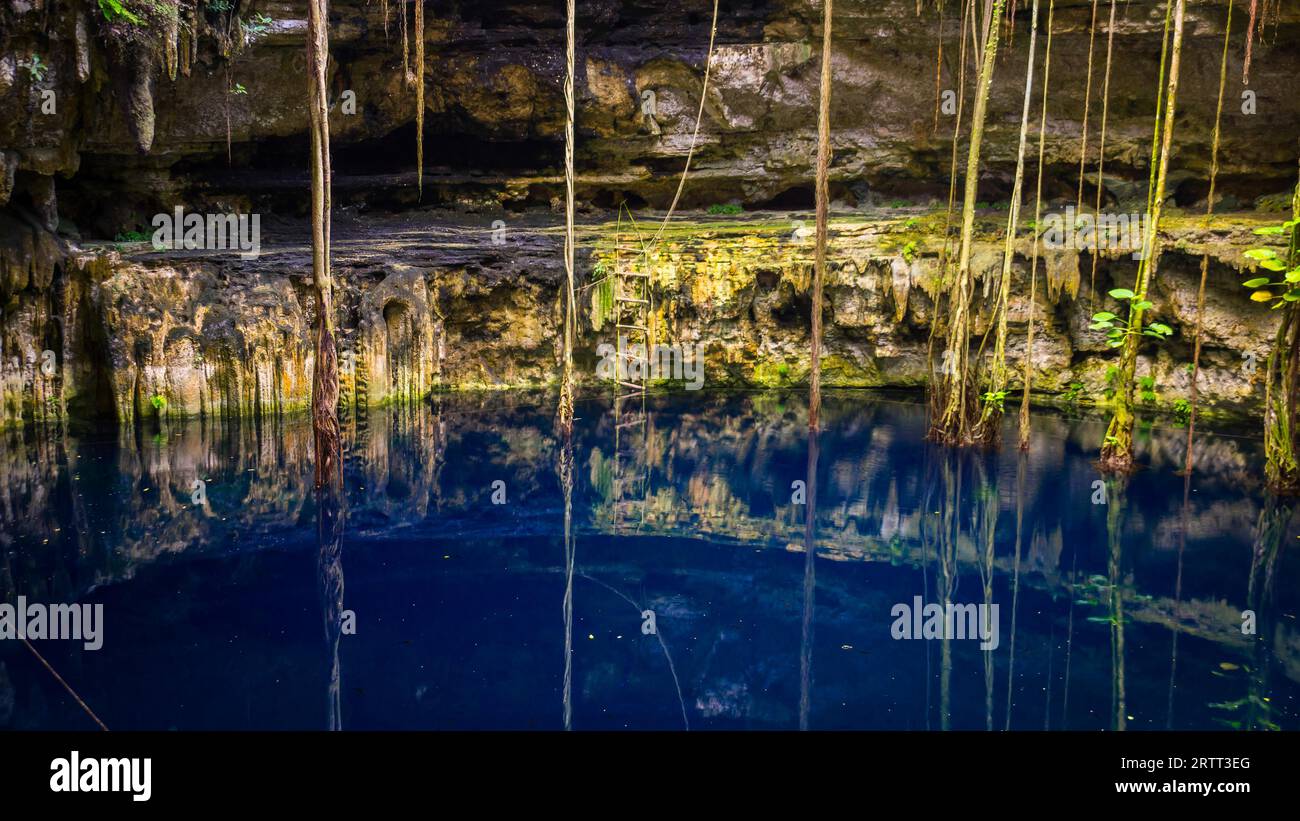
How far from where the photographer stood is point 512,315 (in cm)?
1900

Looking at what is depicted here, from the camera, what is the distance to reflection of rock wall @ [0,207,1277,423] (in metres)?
15.2

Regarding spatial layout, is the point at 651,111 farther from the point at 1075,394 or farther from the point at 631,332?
the point at 1075,394

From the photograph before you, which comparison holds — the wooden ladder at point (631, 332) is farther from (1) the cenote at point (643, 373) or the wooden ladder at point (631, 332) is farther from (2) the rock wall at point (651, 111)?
(2) the rock wall at point (651, 111)

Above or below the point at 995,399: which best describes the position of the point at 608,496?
below

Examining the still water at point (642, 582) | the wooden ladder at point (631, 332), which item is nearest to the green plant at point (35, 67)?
the still water at point (642, 582)

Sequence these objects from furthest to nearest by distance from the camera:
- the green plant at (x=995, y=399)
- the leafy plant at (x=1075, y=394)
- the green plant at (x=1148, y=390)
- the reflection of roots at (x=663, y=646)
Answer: the leafy plant at (x=1075, y=394) < the green plant at (x=1148, y=390) < the green plant at (x=995, y=399) < the reflection of roots at (x=663, y=646)

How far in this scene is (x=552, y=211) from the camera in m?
22.0

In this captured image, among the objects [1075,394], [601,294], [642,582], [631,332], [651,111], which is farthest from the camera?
[651,111]

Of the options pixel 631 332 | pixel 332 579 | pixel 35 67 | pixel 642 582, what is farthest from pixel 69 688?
pixel 631 332

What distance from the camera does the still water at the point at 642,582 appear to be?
6469mm

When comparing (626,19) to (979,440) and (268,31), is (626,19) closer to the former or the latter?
(268,31)

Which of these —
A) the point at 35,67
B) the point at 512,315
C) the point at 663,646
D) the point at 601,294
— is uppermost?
the point at 35,67

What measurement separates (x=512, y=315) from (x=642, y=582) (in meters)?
10.8

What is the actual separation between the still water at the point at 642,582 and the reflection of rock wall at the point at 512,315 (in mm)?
1333
